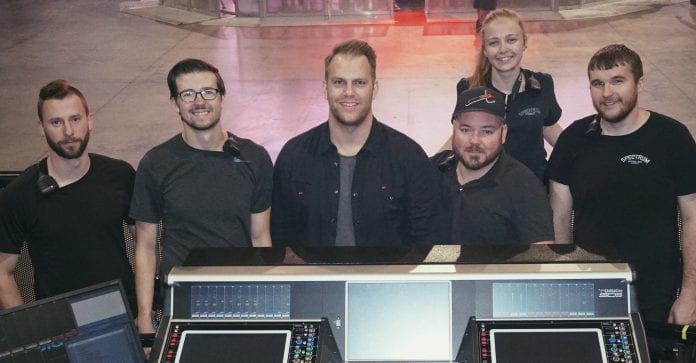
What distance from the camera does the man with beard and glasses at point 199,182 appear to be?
3.79 meters

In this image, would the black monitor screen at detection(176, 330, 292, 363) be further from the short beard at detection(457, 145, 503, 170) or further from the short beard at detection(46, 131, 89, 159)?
the short beard at detection(46, 131, 89, 159)

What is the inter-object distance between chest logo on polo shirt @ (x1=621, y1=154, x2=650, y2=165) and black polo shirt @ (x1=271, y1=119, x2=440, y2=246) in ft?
2.71

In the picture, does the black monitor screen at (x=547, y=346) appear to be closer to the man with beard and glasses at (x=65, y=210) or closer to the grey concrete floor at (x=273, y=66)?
the man with beard and glasses at (x=65, y=210)

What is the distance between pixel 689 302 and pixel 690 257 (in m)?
0.19

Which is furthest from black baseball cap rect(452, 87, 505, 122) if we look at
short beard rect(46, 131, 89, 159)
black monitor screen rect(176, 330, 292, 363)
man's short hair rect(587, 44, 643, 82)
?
short beard rect(46, 131, 89, 159)

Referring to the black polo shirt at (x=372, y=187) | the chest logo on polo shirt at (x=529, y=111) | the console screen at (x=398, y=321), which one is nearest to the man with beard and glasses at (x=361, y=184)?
the black polo shirt at (x=372, y=187)

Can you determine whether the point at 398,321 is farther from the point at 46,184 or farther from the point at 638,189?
the point at 46,184

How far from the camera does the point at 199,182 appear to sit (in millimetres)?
3812

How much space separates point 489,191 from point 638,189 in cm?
65


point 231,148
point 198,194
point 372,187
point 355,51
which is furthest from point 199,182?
point 355,51

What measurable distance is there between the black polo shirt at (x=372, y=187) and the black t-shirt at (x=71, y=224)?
2.65ft

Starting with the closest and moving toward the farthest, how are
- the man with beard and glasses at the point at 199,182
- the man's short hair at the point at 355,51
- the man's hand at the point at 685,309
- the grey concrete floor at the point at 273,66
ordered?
the man's short hair at the point at 355,51
the man with beard and glasses at the point at 199,182
the man's hand at the point at 685,309
the grey concrete floor at the point at 273,66

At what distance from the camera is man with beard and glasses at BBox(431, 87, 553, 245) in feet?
12.0

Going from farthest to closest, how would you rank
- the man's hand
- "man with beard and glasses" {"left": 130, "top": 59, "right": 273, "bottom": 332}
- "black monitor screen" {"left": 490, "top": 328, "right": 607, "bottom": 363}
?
the man's hand < "man with beard and glasses" {"left": 130, "top": 59, "right": 273, "bottom": 332} < "black monitor screen" {"left": 490, "top": 328, "right": 607, "bottom": 363}
